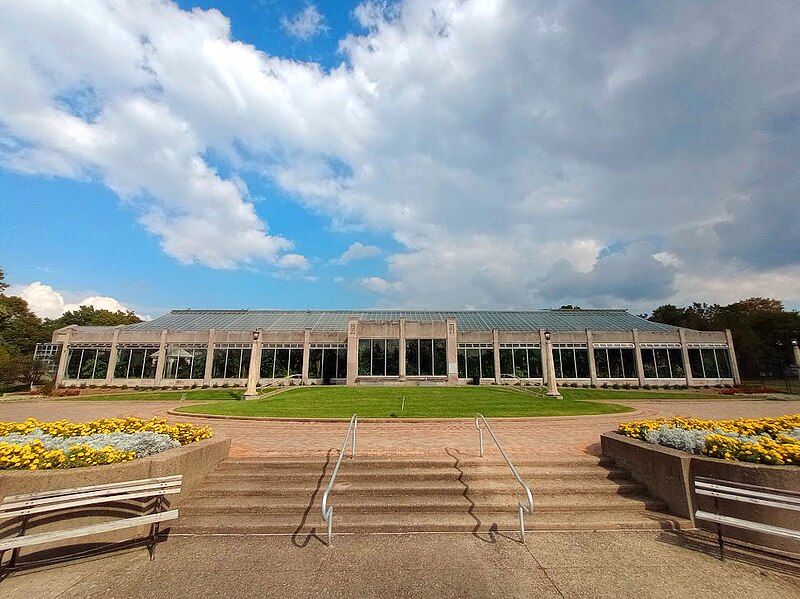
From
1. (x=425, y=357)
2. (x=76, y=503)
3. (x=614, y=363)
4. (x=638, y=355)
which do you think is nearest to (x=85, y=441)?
(x=76, y=503)

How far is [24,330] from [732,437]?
75646 millimetres

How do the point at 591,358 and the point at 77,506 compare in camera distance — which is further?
the point at 591,358

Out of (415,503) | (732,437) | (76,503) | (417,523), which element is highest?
(732,437)

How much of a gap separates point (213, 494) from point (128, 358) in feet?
129

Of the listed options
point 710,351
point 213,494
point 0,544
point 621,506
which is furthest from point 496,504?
point 710,351

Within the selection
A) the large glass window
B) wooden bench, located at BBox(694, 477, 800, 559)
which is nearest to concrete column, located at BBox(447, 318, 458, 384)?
the large glass window

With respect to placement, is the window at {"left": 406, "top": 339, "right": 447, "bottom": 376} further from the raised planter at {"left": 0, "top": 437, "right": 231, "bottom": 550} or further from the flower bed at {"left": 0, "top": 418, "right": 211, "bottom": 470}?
the raised planter at {"left": 0, "top": 437, "right": 231, "bottom": 550}

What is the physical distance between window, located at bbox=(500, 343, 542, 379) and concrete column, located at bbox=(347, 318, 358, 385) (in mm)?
14461

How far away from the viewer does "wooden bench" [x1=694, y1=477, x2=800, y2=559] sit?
5113mm

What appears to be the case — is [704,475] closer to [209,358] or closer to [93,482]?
[93,482]

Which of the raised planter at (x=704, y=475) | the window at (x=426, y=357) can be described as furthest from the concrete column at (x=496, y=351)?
the raised planter at (x=704, y=475)

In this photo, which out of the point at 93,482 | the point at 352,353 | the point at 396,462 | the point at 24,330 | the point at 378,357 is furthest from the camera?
the point at 24,330

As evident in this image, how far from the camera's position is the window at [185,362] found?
37.1 metres

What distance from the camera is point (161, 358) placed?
3725 cm
